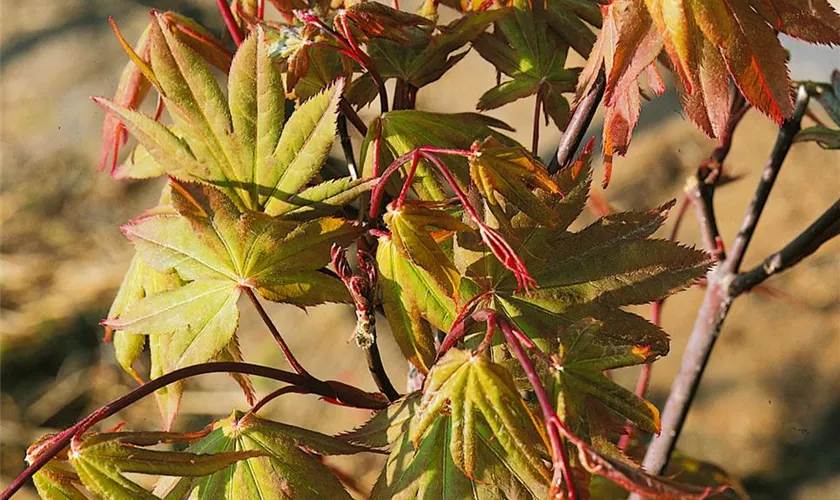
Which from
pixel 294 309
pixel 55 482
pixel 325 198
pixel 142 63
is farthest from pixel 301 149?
pixel 294 309

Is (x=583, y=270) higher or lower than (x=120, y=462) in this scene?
higher

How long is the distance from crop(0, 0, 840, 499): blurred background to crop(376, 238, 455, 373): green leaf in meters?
0.96

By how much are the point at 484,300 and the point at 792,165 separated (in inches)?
73.6

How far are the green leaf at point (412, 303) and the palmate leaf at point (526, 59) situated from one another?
20cm

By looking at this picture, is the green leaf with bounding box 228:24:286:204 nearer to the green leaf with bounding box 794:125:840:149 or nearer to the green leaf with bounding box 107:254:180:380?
the green leaf with bounding box 107:254:180:380

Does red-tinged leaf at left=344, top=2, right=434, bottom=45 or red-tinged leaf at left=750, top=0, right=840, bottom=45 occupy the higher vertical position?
red-tinged leaf at left=750, top=0, right=840, bottom=45

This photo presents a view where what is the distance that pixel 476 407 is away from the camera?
421mm

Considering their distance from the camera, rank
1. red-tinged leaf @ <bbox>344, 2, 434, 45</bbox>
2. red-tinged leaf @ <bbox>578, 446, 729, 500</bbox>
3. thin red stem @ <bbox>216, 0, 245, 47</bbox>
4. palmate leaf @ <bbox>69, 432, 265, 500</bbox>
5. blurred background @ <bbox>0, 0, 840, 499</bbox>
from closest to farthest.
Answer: red-tinged leaf @ <bbox>578, 446, 729, 500</bbox>, palmate leaf @ <bbox>69, 432, 265, 500</bbox>, red-tinged leaf @ <bbox>344, 2, 434, 45</bbox>, thin red stem @ <bbox>216, 0, 245, 47</bbox>, blurred background @ <bbox>0, 0, 840, 499</bbox>

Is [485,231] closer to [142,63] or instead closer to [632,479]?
[632,479]

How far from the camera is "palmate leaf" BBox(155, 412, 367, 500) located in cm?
51

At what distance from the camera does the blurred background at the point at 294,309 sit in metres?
1.73

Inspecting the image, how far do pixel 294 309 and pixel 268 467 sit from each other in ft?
5.68

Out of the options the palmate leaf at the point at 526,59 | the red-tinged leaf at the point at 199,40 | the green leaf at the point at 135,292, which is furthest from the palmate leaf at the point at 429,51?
the green leaf at the point at 135,292

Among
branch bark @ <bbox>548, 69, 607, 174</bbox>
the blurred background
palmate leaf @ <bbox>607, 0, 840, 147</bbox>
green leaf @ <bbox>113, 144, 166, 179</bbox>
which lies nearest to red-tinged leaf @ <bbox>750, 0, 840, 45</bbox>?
palmate leaf @ <bbox>607, 0, 840, 147</bbox>
